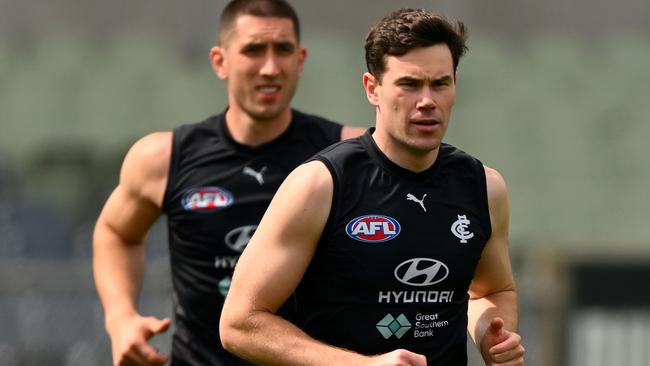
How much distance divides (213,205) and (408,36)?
1738mm

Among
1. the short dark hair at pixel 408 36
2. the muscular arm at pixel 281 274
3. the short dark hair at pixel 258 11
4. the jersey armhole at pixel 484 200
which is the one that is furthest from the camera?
the short dark hair at pixel 258 11

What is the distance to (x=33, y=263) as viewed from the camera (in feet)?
35.6

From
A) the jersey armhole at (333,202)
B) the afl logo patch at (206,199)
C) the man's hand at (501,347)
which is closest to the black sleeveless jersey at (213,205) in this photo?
the afl logo patch at (206,199)

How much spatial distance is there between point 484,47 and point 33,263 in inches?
216

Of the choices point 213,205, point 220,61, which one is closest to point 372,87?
point 213,205

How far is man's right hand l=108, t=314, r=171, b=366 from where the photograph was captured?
5.30 metres

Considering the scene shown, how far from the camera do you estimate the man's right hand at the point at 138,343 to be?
17.4ft

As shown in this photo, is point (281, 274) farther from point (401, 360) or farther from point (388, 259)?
point (401, 360)

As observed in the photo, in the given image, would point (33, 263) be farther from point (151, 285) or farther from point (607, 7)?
point (607, 7)

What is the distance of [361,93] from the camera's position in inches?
542

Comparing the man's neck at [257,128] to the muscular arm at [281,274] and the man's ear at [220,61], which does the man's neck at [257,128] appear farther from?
the muscular arm at [281,274]

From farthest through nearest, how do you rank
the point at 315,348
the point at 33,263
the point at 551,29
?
the point at 551,29 < the point at 33,263 < the point at 315,348

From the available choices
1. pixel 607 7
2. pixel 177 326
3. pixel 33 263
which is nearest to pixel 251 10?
pixel 177 326

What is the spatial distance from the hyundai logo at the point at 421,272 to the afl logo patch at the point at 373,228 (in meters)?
0.11
